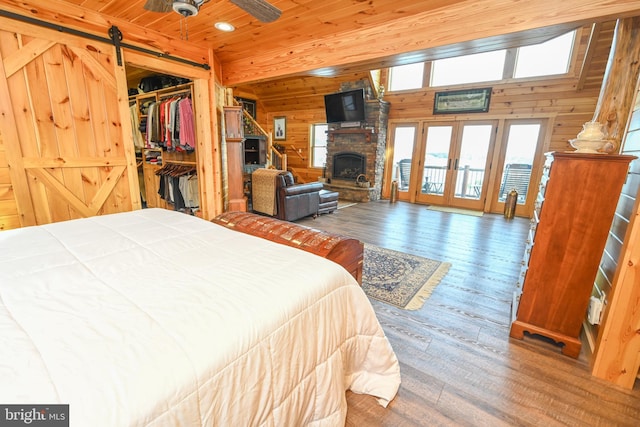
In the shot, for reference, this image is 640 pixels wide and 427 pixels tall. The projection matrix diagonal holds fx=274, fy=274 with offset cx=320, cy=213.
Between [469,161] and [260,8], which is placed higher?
[260,8]

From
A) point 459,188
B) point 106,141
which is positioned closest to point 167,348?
point 106,141

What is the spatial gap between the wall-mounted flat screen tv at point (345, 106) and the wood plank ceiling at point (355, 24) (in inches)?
135

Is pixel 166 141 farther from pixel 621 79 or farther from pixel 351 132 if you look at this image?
pixel 621 79

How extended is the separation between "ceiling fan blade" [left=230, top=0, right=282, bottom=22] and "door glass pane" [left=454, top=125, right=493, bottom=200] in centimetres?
548

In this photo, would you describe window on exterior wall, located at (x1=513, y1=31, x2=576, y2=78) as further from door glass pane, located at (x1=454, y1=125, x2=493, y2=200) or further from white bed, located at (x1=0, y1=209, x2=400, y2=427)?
white bed, located at (x1=0, y1=209, x2=400, y2=427)

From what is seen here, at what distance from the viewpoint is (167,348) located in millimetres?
675

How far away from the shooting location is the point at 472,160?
6.06 m

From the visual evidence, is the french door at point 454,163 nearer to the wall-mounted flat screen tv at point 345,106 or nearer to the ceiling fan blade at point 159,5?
the wall-mounted flat screen tv at point 345,106

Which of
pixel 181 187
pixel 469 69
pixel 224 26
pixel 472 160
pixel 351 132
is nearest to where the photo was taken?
pixel 224 26

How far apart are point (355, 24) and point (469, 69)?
14.3 feet

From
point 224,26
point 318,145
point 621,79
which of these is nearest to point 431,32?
point 621,79

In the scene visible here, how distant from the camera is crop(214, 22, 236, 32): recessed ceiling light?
277 cm

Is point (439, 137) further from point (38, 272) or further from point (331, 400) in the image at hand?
point (38, 272)

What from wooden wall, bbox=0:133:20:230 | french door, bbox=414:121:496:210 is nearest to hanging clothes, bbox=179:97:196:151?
wooden wall, bbox=0:133:20:230
